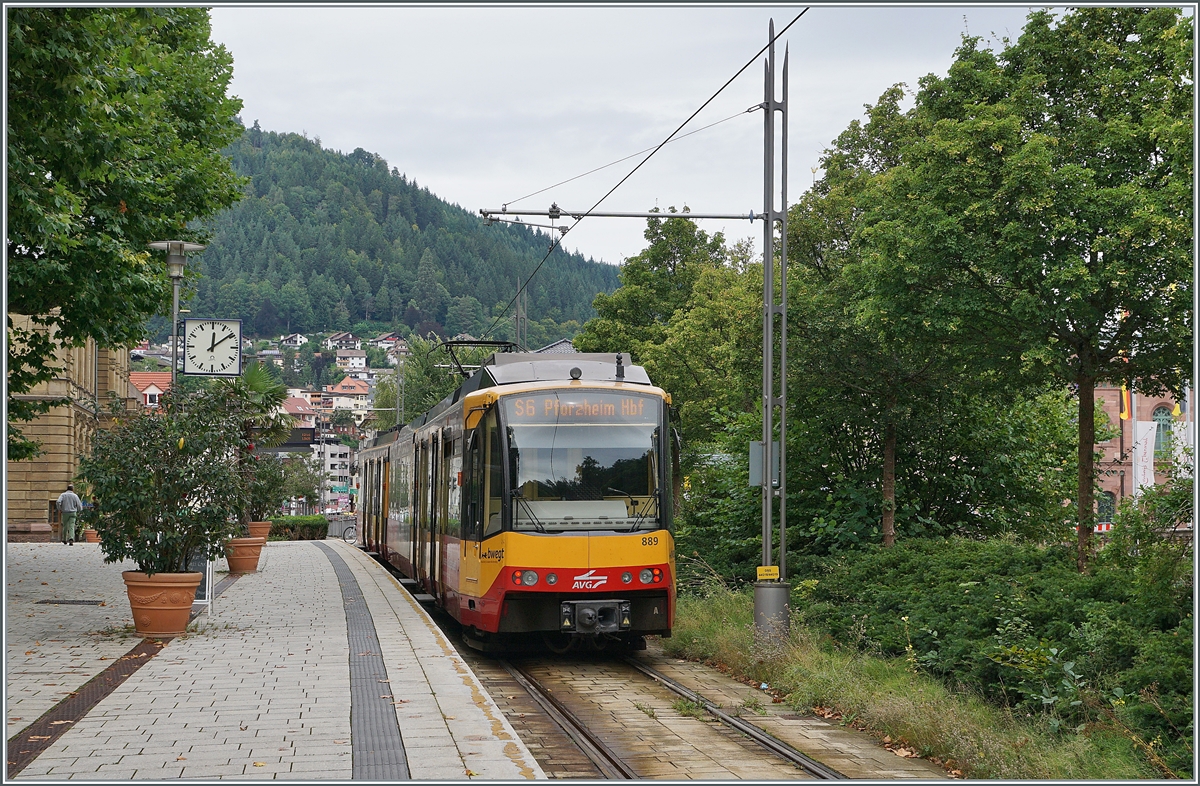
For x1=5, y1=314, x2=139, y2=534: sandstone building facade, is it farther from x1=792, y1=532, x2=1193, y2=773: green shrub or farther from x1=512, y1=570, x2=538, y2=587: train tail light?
x1=792, y1=532, x2=1193, y2=773: green shrub

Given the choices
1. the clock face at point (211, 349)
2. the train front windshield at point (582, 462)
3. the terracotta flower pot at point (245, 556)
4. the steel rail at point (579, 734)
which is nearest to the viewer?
the steel rail at point (579, 734)

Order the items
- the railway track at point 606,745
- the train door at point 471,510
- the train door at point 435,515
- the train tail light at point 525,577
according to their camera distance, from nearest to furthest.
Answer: the railway track at point 606,745, the train tail light at point 525,577, the train door at point 471,510, the train door at point 435,515

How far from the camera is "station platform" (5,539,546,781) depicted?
7.52 meters

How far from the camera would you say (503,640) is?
1508 centimetres

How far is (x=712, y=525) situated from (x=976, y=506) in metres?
5.77

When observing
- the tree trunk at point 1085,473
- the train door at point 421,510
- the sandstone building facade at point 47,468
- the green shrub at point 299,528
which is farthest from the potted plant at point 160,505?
the green shrub at point 299,528

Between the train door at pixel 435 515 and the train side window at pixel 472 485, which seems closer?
the train side window at pixel 472 485

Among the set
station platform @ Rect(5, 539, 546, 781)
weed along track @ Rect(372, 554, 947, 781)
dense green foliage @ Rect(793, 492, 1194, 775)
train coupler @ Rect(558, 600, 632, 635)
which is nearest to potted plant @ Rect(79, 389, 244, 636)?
station platform @ Rect(5, 539, 546, 781)

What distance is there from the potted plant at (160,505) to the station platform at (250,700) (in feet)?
1.79

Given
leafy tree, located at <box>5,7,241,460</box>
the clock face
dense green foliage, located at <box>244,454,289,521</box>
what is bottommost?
dense green foliage, located at <box>244,454,289,521</box>

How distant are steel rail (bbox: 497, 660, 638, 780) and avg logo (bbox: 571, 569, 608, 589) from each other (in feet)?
3.76

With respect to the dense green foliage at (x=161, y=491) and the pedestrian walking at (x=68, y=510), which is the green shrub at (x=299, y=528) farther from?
the dense green foliage at (x=161, y=491)

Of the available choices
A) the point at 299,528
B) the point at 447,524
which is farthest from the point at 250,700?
the point at 299,528

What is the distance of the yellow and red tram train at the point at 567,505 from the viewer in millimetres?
13625
